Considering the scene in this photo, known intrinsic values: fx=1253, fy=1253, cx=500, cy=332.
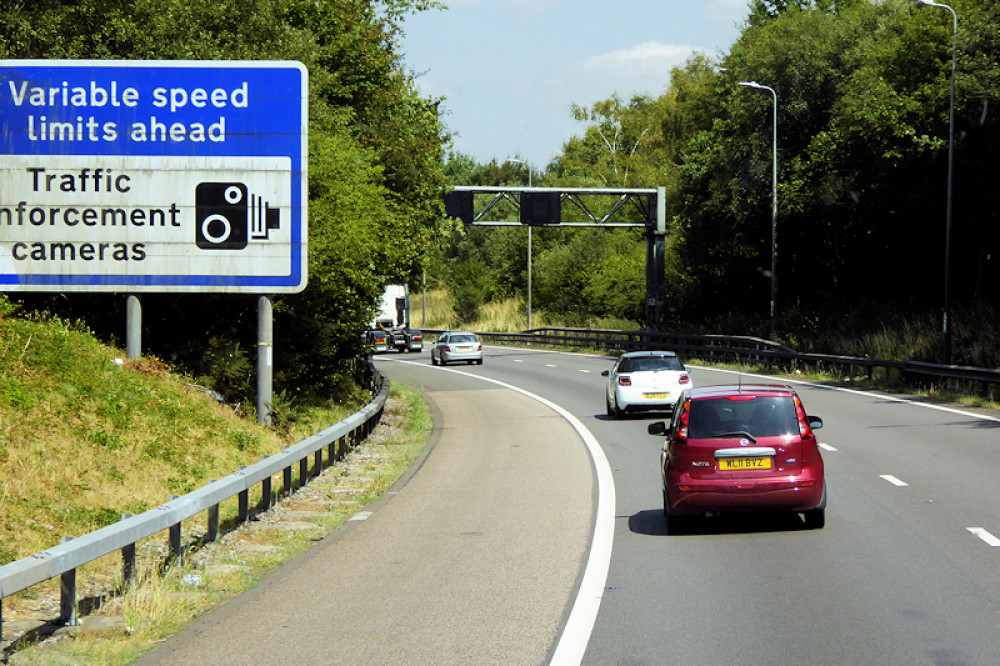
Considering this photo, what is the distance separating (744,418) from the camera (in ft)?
40.0

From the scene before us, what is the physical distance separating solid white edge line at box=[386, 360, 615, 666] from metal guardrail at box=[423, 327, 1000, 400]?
44.8 ft

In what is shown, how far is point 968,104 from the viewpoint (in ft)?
130

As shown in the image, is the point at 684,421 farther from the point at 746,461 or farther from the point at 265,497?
the point at 265,497

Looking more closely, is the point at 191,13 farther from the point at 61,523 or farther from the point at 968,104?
the point at 968,104

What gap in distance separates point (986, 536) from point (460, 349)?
4366 centimetres

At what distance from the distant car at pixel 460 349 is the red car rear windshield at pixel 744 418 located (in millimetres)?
41747

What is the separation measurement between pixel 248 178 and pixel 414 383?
76.7ft

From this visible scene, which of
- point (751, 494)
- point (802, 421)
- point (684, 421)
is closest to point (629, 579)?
point (751, 494)

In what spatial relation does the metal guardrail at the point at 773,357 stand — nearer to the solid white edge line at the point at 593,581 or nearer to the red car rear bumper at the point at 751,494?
the solid white edge line at the point at 593,581

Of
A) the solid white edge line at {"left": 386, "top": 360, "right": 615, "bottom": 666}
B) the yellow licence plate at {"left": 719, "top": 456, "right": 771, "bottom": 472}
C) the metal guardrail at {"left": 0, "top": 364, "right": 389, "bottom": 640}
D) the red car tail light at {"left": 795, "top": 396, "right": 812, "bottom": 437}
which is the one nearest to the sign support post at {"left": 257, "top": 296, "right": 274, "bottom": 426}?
the metal guardrail at {"left": 0, "top": 364, "right": 389, "bottom": 640}

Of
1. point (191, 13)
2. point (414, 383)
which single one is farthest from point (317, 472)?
point (414, 383)

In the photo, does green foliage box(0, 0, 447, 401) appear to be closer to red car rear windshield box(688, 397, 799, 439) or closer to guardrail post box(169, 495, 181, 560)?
guardrail post box(169, 495, 181, 560)

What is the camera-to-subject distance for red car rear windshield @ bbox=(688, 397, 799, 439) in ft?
39.2

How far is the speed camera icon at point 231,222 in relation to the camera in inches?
775
